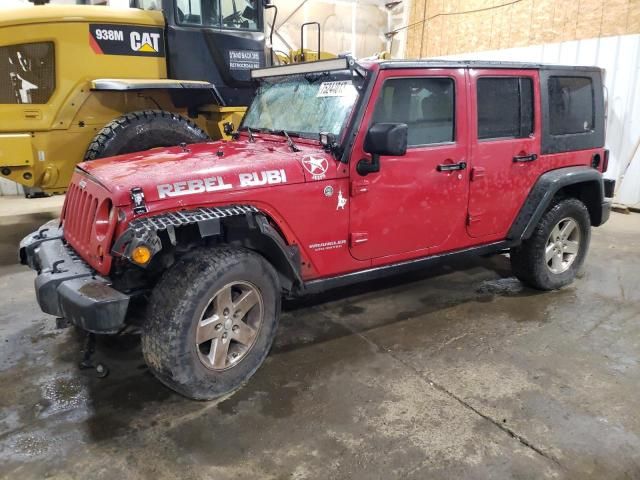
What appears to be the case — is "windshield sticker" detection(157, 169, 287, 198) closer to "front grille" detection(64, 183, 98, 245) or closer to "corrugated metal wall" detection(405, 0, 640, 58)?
"front grille" detection(64, 183, 98, 245)

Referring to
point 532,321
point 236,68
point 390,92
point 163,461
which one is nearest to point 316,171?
point 390,92

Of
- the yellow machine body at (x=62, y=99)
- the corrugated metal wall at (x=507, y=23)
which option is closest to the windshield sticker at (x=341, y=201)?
the yellow machine body at (x=62, y=99)

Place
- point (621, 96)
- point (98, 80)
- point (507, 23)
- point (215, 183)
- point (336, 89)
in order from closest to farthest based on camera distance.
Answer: point (215, 183) → point (336, 89) → point (98, 80) → point (621, 96) → point (507, 23)

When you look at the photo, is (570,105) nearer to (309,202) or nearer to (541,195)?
(541,195)

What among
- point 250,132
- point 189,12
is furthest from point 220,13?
point 250,132

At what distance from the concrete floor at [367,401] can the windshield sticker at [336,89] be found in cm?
169

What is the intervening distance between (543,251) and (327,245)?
2148 mm

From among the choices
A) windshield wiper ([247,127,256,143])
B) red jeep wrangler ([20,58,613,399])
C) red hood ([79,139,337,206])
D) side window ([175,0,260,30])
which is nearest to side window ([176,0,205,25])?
side window ([175,0,260,30])

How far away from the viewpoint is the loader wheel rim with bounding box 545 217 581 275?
4.43m

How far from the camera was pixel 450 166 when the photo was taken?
3.58 m

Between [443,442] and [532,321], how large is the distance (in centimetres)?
178

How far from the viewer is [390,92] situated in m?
3.31

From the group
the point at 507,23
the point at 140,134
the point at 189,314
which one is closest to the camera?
the point at 189,314

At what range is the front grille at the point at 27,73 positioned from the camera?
5242 mm
